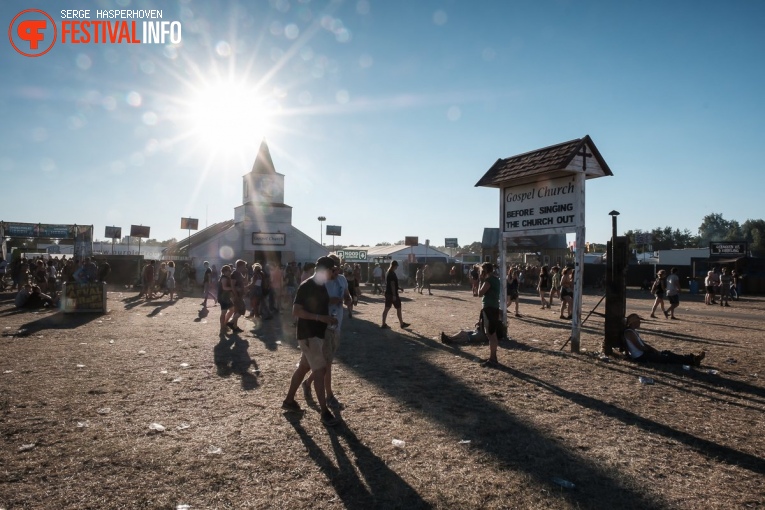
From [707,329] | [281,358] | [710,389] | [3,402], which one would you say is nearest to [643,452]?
[710,389]

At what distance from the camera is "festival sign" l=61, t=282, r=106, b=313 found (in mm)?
15203

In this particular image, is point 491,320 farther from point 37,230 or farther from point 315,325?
point 37,230

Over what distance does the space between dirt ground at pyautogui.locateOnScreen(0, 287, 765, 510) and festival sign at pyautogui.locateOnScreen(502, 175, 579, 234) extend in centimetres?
284

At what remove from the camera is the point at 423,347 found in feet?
33.9

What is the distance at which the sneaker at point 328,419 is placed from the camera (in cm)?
518

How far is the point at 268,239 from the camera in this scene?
41281mm

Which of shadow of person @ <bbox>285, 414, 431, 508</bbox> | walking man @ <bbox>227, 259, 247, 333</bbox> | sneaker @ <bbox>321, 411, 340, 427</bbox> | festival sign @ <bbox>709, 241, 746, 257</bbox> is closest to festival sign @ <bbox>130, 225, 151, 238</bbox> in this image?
walking man @ <bbox>227, 259, 247, 333</bbox>

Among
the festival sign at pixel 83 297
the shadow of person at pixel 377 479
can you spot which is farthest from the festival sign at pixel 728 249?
the shadow of person at pixel 377 479

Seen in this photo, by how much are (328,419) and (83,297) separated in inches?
545

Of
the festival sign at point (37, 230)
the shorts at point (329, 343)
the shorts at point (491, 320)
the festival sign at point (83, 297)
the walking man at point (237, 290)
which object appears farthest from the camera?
the festival sign at point (37, 230)

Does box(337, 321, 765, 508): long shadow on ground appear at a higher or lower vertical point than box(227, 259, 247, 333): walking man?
lower

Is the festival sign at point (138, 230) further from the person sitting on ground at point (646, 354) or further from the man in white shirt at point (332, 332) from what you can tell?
the person sitting on ground at point (646, 354)

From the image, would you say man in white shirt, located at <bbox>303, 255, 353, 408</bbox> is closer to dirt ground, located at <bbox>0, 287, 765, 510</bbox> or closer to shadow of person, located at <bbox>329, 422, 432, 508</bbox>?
dirt ground, located at <bbox>0, 287, 765, 510</bbox>

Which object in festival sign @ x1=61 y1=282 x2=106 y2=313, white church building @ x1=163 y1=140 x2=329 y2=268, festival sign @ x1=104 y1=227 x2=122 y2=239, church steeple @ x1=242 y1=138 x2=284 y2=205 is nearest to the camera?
festival sign @ x1=61 y1=282 x2=106 y2=313
